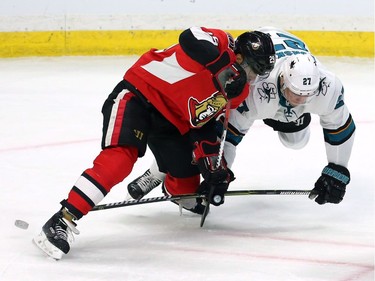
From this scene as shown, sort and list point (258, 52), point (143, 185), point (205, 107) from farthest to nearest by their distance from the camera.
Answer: point (143, 185) < point (205, 107) < point (258, 52)

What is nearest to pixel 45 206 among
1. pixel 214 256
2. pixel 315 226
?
pixel 214 256

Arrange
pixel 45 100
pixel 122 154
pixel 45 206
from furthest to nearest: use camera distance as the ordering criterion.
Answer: pixel 45 100, pixel 45 206, pixel 122 154

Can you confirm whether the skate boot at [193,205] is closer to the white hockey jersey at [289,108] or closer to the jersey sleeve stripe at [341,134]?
the white hockey jersey at [289,108]

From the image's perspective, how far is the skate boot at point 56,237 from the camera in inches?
95.4

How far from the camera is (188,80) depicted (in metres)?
2.62

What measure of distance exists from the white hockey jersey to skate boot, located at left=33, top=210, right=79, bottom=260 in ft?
2.33

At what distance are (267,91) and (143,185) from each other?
693 millimetres

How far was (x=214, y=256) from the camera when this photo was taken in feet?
8.30

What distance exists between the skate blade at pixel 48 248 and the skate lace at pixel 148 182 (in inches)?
29.0

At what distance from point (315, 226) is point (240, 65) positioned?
696mm

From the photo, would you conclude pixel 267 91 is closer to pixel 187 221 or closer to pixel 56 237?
pixel 187 221

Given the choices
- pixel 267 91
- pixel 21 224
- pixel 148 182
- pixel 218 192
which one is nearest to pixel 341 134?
pixel 267 91

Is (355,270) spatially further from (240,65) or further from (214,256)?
(240,65)

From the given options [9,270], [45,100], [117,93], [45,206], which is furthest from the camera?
[45,100]
